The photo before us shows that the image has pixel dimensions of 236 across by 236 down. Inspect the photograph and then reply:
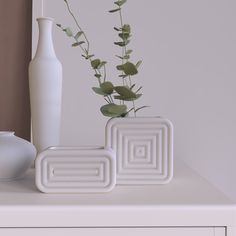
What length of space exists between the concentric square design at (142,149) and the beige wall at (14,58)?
0.50m

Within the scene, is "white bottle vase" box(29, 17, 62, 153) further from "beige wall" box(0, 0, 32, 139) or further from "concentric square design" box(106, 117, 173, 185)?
"beige wall" box(0, 0, 32, 139)

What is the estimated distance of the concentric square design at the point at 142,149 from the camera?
2.42 ft

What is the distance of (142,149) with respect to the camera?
0.75 m

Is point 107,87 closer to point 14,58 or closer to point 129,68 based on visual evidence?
point 129,68

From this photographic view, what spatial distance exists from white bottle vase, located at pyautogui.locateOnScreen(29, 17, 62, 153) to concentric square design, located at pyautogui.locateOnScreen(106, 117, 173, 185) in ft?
0.56

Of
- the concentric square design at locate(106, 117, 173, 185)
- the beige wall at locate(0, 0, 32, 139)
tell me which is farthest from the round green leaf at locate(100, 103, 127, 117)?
the beige wall at locate(0, 0, 32, 139)

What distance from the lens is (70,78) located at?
3.83ft
